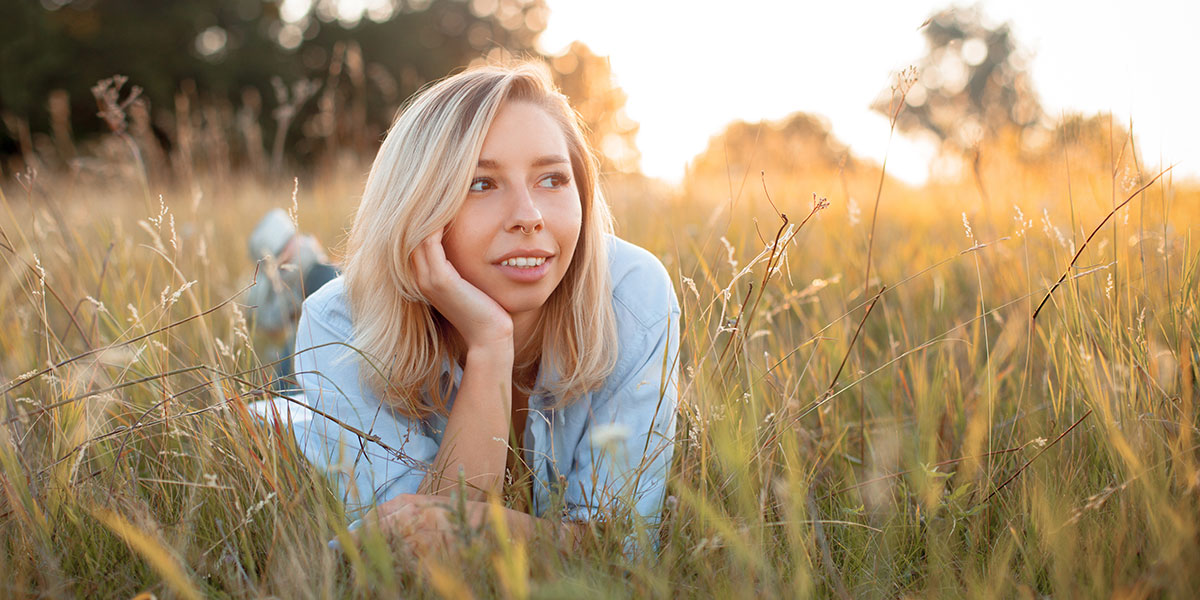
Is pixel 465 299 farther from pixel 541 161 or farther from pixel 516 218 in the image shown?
pixel 541 161

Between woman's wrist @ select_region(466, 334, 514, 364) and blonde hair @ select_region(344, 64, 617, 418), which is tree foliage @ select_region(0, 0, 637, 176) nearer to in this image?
blonde hair @ select_region(344, 64, 617, 418)

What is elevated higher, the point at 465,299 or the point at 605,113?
the point at 605,113

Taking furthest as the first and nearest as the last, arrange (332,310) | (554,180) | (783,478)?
(332,310) → (554,180) → (783,478)

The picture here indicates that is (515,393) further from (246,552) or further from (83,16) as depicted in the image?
(83,16)

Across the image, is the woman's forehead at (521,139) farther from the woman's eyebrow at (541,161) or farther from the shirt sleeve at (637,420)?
the shirt sleeve at (637,420)

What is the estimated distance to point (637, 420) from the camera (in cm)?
178

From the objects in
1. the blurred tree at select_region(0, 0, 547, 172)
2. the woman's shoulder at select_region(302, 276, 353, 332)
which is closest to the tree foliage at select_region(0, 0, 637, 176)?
the blurred tree at select_region(0, 0, 547, 172)

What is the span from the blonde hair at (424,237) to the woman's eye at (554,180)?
146 mm

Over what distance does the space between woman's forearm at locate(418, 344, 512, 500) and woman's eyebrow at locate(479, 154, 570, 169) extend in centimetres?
44

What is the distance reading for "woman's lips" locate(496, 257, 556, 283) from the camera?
1.79 m

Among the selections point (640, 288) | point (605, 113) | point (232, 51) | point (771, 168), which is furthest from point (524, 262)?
point (232, 51)

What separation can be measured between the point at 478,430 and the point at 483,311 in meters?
0.29

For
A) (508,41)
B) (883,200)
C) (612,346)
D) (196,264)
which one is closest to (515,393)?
(612,346)

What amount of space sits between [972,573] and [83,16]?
20.8m
